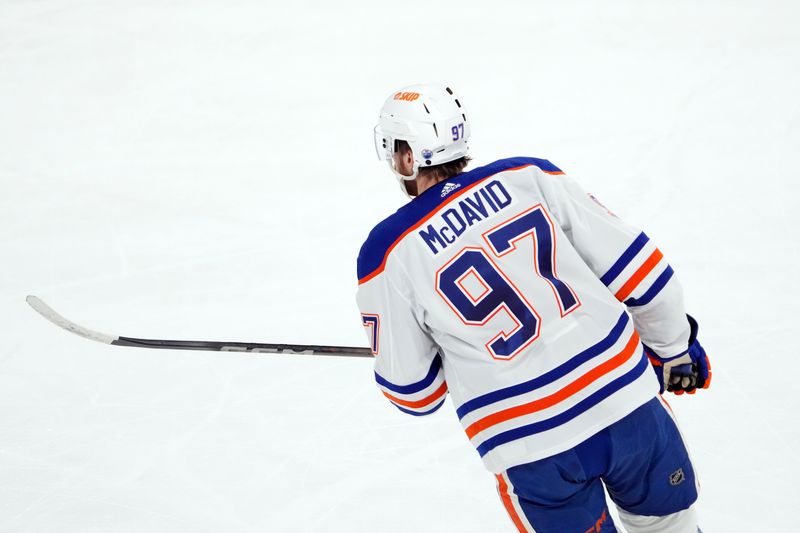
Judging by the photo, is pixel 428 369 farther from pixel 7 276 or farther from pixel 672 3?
pixel 672 3

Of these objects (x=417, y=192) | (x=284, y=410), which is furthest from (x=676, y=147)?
(x=417, y=192)

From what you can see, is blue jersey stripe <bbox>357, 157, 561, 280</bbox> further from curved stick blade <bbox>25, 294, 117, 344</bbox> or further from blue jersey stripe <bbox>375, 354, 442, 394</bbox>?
curved stick blade <bbox>25, 294, 117, 344</bbox>

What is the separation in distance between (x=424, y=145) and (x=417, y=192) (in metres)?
0.11

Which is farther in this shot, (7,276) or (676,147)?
(676,147)

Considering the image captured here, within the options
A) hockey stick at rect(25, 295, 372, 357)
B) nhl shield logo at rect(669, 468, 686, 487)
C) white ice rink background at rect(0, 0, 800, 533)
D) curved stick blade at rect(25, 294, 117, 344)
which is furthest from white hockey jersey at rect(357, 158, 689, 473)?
curved stick blade at rect(25, 294, 117, 344)

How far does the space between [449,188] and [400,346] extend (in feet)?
0.93

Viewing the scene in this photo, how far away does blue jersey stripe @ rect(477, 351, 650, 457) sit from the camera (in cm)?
167

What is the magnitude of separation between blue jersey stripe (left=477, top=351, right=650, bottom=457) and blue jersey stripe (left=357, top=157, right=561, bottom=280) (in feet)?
1.17

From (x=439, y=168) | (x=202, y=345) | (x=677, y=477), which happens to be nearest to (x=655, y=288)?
(x=677, y=477)

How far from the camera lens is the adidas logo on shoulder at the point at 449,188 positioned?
5.62 feet

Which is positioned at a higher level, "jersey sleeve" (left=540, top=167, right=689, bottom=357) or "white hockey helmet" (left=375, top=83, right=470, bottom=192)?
"white hockey helmet" (left=375, top=83, right=470, bottom=192)

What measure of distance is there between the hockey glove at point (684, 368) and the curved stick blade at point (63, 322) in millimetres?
1881

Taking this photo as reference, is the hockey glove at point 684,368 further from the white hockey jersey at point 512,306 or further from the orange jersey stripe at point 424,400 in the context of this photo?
the orange jersey stripe at point 424,400

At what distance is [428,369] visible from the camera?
177 centimetres
